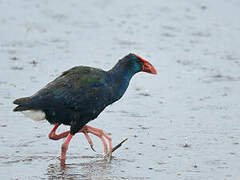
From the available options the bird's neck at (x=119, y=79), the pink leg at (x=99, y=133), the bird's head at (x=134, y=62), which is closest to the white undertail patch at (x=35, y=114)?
the pink leg at (x=99, y=133)

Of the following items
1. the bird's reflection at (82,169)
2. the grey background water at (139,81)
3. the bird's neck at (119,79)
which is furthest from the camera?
the bird's neck at (119,79)

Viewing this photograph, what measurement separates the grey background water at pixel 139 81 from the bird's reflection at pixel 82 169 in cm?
1

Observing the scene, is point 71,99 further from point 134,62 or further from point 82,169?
point 134,62

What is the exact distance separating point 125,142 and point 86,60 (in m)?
4.17

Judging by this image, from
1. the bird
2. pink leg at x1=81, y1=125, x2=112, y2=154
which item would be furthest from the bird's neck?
pink leg at x1=81, y1=125, x2=112, y2=154

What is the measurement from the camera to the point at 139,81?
38.3ft

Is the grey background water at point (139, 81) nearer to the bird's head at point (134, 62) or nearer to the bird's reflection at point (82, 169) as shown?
the bird's reflection at point (82, 169)

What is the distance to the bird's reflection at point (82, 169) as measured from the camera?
746 cm

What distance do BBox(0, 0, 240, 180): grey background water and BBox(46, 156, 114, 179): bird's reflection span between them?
0.04 feet

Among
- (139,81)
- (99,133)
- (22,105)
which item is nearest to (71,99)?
(22,105)

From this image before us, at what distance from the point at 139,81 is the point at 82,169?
13.9 feet

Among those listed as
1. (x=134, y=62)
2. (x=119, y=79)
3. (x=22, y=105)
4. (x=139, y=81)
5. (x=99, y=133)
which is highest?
(x=134, y=62)

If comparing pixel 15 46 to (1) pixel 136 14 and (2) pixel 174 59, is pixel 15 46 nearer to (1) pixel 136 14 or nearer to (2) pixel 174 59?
(2) pixel 174 59

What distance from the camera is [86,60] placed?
12547 millimetres
